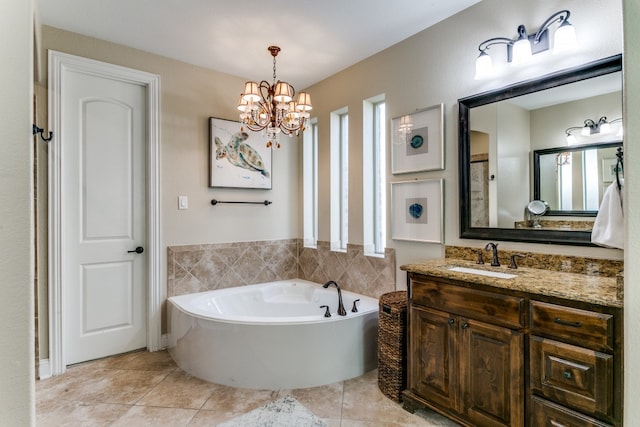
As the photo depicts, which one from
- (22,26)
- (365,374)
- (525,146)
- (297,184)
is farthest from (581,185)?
(297,184)

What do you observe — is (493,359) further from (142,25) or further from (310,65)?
(142,25)

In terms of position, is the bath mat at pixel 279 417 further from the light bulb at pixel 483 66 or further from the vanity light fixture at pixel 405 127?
the light bulb at pixel 483 66

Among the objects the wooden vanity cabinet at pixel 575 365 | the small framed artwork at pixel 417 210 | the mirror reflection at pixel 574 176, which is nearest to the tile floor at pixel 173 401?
the wooden vanity cabinet at pixel 575 365

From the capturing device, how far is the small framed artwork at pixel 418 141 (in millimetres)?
2537

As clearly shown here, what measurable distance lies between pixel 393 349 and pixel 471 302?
0.70 meters

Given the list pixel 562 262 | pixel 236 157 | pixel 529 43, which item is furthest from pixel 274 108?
pixel 562 262

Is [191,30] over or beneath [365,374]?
over

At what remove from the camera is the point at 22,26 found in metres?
0.75

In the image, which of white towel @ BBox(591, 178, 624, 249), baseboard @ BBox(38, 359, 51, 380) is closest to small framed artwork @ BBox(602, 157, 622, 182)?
white towel @ BBox(591, 178, 624, 249)

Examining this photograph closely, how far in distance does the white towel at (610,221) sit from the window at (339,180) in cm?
Answer: 219

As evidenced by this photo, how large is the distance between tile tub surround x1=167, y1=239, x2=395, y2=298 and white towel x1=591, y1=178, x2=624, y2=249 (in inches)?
57.0

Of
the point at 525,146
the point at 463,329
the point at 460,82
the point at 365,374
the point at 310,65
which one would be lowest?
the point at 365,374

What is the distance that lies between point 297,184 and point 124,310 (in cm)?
212

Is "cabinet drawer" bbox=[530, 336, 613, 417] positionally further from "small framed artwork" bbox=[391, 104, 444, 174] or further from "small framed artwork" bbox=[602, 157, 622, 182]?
"small framed artwork" bbox=[391, 104, 444, 174]
